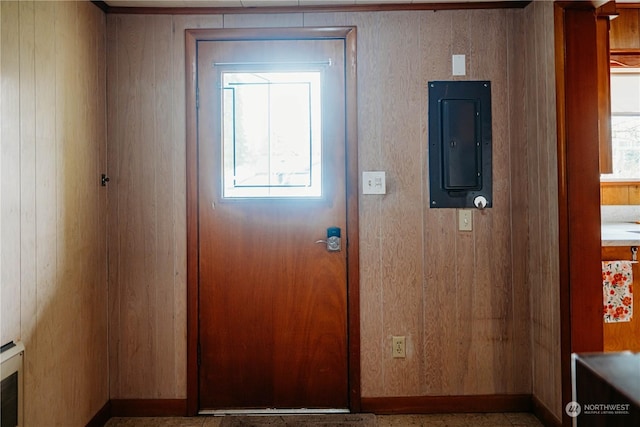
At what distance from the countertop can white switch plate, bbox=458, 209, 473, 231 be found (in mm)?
708

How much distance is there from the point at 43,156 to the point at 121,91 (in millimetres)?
755

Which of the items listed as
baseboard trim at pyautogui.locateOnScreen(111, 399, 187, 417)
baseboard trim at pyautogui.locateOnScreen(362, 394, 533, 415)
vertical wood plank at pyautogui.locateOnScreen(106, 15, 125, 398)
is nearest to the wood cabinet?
baseboard trim at pyautogui.locateOnScreen(362, 394, 533, 415)

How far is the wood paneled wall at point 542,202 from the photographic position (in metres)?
2.24

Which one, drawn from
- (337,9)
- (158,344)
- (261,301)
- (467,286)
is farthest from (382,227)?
(158,344)

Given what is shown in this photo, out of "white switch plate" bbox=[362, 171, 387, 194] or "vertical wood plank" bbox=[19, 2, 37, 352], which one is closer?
"vertical wood plank" bbox=[19, 2, 37, 352]

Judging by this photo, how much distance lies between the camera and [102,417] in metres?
2.44

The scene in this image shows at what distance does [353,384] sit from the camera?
8.30ft

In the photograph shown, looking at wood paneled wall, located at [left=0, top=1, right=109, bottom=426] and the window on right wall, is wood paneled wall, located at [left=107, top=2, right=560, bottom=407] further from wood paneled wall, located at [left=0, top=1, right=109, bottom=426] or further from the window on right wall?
the window on right wall

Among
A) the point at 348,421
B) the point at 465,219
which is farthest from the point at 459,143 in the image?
the point at 348,421

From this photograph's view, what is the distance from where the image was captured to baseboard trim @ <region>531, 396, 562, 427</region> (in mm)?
2279

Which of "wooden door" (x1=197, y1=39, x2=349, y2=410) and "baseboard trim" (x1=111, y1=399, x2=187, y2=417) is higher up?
"wooden door" (x1=197, y1=39, x2=349, y2=410)

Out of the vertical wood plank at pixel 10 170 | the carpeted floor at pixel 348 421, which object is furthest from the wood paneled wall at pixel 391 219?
the vertical wood plank at pixel 10 170

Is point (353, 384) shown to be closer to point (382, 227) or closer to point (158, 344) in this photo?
point (382, 227)

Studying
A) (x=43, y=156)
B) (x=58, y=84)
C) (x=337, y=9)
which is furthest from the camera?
(x=337, y=9)
